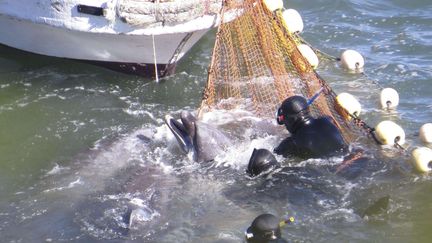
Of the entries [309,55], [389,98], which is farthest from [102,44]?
[389,98]

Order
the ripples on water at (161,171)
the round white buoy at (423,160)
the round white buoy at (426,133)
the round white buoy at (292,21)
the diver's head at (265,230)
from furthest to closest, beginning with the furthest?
the round white buoy at (292,21) → the round white buoy at (426,133) → the round white buoy at (423,160) → the ripples on water at (161,171) → the diver's head at (265,230)

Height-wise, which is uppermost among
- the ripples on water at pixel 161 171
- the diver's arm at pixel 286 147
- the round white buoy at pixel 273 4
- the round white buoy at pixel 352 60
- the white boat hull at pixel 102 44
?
the round white buoy at pixel 273 4

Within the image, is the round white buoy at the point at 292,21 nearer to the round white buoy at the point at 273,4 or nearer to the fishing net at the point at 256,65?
the round white buoy at the point at 273,4

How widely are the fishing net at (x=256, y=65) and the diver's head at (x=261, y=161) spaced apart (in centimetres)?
132

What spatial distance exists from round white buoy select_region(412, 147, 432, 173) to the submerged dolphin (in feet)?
6.61

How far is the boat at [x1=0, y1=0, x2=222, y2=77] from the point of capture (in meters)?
8.00

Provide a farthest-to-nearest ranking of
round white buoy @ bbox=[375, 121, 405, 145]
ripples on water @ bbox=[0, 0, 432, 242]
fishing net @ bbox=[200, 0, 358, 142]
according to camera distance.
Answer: fishing net @ bbox=[200, 0, 358, 142], round white buoy @ bbox=[375, 121, 405, 145], ripples on water @ bbox=[0, 0, 432, 242]

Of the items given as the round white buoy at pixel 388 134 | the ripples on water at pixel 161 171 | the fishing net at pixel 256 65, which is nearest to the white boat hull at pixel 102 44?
the ripples on water at pixel 161 171

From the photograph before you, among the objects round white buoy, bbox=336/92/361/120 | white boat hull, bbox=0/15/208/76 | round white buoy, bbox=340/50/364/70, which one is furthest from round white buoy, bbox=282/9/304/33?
round white buoy, bbox=336/92/361/120

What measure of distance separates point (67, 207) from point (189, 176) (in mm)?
1332

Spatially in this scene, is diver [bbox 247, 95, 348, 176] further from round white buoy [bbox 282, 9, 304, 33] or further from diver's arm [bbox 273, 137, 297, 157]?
round white buoy [bbox 282, 9, 304, 33]

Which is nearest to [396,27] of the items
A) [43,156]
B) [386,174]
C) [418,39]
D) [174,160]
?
[418,39]

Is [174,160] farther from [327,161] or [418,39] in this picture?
[418,39]

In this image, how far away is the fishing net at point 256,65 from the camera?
7.99 meters
